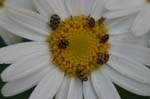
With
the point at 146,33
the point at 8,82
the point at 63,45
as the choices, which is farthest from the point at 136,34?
the point at 8,82

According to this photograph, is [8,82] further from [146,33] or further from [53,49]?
[146,33]

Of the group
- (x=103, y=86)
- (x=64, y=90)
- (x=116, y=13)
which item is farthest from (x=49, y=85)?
(x=116, y=13)

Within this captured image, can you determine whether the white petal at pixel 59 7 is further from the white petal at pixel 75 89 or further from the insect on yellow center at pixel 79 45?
the white petal at pixel 75 89

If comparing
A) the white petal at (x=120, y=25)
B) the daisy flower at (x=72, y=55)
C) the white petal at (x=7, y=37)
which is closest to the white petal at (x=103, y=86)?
the daisy flower at (x=72, y=55)

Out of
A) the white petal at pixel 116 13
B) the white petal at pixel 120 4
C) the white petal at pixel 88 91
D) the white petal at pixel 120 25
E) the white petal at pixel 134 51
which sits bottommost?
the white petal at pixel 88 91

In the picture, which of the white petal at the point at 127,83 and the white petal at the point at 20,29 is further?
the white petal at the point at 127,83

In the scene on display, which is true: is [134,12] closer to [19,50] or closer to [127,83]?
[127,83]

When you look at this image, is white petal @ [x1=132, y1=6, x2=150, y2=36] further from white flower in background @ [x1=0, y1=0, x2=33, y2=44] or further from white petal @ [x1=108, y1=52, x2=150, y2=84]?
white flower in background @ [x1=0, y1=0, x2=33, y2=44]
